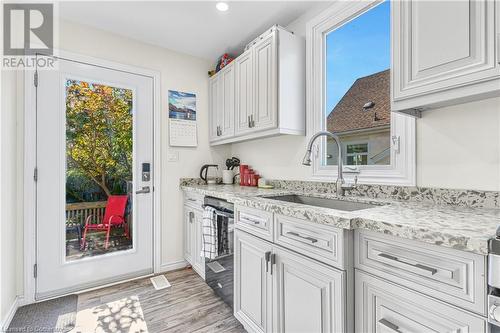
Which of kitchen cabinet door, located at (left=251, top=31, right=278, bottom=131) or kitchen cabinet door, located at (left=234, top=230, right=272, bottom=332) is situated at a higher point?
kitchen cabinet door, located at (left=251, top=31, right=278, bottom=131)

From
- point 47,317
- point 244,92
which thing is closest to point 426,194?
point 244,92

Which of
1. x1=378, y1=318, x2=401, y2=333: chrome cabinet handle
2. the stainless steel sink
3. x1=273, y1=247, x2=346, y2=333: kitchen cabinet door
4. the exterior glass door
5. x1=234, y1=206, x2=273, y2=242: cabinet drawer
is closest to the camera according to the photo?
x1=378, y1=318, x2=401, y2=333: chrome cabinet handle

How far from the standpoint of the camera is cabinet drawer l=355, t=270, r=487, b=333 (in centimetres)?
76

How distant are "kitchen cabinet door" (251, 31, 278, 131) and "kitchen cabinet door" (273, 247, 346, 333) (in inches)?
44.5

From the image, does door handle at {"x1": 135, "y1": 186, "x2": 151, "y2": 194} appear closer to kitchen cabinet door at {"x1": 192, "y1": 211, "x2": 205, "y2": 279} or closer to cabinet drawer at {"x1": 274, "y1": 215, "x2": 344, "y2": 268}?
kitchen cabinet door at {"x1": 192, "y1": 211, "x2": 205, "y2": 279}

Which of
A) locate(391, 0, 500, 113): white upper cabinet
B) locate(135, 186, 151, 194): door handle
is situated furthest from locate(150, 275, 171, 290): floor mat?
locate(391, 0, 500, 113): white upper cabinet

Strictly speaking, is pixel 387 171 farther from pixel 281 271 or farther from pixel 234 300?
pixel 234 300

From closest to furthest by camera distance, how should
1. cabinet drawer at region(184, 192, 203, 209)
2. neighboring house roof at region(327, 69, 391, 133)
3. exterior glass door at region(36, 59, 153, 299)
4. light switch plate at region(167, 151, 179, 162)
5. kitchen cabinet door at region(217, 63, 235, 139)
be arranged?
neighboring house roof at region(327, 69, 391, 133)
exterior glass door at region(36, 59, 153, 299)
cabinet drawer at region(184, 192, 203, 209)
kitchen cabinet door at region(217, 63, 235, 139)
light switch plate at region(167, 151, 179, 162)

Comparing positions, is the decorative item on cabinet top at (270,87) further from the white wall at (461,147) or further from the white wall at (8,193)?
the white wall at (8,193)

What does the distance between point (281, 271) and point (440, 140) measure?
1146 mm

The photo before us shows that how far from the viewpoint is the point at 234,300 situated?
1.77m

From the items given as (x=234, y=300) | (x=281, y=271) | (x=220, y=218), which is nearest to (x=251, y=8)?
(x=220, y=218)

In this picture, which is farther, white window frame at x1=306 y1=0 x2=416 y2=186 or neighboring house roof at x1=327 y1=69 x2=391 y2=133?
neighboring house roof at x1=327 y1=69 x2=391 y2=133

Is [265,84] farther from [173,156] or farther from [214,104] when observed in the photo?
[173,156]
